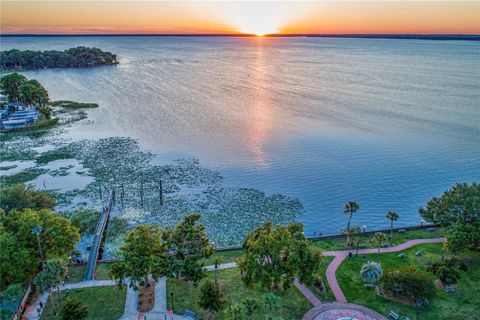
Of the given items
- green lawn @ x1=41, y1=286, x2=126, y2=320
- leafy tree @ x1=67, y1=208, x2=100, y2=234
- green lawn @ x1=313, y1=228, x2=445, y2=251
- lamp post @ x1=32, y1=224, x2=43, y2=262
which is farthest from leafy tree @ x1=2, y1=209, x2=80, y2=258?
green lawn @ x1=313, y1=228, x2=445, y2=251

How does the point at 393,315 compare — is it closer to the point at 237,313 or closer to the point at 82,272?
the point at 237,313

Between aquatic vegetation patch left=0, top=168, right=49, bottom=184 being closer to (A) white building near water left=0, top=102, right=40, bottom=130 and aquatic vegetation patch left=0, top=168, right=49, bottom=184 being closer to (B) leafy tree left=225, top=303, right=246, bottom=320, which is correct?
(A) white building near water left=0, top=102, right=40, bottom=130

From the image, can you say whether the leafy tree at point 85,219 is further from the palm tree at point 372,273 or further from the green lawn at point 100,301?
the palm tree at point 372,273

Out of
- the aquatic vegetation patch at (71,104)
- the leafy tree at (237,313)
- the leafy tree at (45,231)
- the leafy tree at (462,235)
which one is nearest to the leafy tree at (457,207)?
the leafy tree at (462,235)

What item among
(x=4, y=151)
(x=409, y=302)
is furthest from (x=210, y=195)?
(x=4, y=151)

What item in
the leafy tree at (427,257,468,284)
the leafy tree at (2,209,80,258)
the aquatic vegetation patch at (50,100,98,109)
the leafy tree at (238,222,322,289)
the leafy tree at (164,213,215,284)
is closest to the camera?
the leafy tree at (238,222,322,289)

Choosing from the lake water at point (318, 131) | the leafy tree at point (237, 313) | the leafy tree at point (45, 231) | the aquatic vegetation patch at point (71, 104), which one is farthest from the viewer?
the aquatic vegetation patch at point (71, 104)
